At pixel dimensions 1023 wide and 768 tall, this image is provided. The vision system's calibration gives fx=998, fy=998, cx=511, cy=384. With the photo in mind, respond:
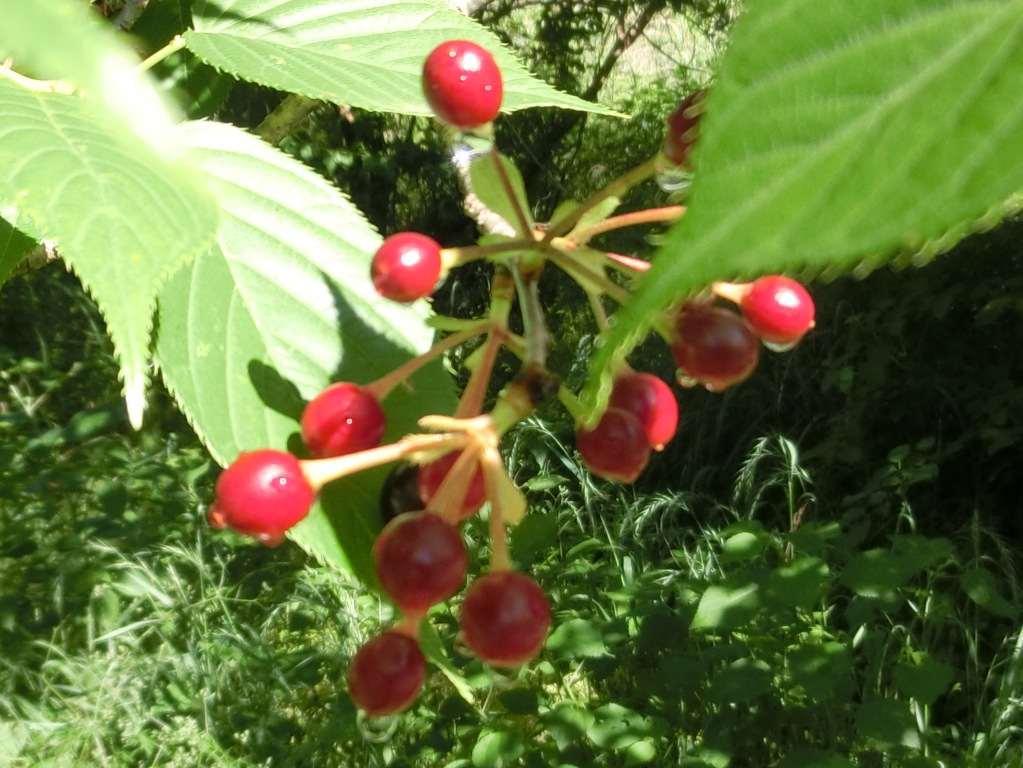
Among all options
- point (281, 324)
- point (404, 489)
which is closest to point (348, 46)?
point (281, 324)

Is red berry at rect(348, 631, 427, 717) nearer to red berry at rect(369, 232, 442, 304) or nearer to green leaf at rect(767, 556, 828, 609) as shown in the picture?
red berry at rect(369, 232, 442, 304)

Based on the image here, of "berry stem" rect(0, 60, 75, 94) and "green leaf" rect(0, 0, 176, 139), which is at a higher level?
"green leaf" rect(0, 0, 176, 139)

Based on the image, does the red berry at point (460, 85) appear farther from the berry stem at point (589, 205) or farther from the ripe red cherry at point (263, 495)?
the ripe red cherry at point (263, 495)

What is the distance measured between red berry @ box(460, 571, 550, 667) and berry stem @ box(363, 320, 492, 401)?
12 centimetres

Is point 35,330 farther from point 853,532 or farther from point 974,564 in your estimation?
point 974,564

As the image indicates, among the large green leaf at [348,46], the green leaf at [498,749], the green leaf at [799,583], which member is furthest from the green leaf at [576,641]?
the large green leaf at [348,46]

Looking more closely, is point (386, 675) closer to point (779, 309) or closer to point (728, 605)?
point (779, 309)

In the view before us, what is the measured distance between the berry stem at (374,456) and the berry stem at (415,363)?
41 mm

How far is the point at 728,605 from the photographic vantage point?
2137 millimetres

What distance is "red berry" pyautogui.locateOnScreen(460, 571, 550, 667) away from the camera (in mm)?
520

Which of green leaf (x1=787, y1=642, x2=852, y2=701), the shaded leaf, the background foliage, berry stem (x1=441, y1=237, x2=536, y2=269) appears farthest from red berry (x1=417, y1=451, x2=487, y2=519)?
the shaded leaf

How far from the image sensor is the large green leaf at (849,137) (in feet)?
0.58

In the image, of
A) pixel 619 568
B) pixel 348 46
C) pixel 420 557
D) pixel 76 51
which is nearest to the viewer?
pixel 76 51

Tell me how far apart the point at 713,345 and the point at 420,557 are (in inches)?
7.7
